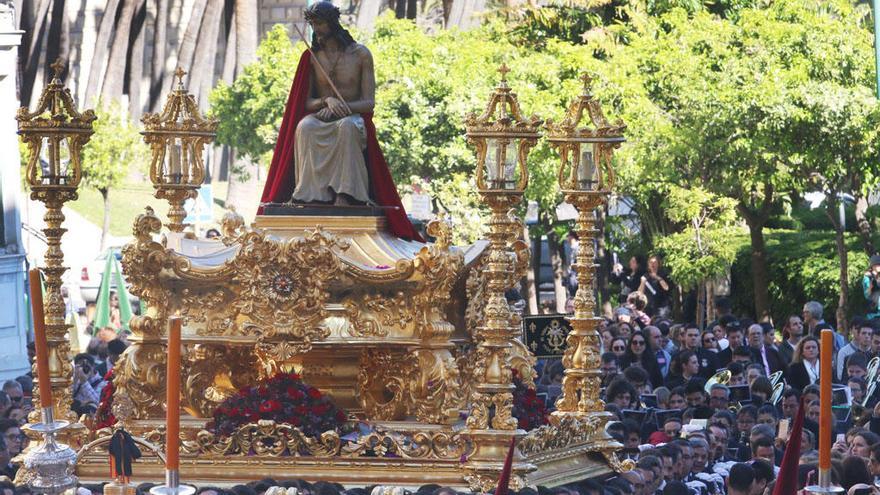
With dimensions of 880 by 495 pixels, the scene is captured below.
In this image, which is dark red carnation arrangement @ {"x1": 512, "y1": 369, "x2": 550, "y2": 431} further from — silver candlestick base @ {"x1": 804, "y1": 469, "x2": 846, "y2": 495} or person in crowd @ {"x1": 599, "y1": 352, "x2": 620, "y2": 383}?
silver candlestick base @ {"x1": 804, "y1": 469, "x2": 846, "y2": 495}

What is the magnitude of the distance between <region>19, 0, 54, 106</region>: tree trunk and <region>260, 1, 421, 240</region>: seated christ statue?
3803 cm

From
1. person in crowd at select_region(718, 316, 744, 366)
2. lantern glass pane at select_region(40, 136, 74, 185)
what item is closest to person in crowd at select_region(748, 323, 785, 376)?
person in crowd at select_region(718, 316, 744, 366)

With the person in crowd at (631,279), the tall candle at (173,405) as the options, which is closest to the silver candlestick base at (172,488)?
the tall candle at (173,405)

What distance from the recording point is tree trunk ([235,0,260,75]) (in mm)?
53625

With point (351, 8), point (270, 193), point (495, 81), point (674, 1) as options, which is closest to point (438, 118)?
point (495, 81)

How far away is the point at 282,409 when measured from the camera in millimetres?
13805

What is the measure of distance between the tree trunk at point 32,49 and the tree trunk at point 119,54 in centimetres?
236

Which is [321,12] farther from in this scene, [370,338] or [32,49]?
[32,49]

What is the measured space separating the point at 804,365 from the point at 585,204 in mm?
3250

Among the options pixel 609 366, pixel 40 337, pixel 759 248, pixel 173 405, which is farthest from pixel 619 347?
pixel 173 405

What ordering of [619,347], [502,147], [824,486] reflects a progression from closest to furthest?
1. [824,486]
2. [502,147]
3. [619,347]

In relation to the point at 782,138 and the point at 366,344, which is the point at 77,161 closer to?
the point at 366,344

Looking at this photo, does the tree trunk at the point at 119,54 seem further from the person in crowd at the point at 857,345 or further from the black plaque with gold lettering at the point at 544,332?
the black plaque with gold lettering at the point at 544,332

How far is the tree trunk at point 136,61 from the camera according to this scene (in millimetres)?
56844
